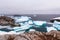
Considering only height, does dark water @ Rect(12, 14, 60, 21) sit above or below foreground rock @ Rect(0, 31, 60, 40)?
above

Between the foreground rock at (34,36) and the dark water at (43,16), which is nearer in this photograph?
the foreground rock at (34,36)

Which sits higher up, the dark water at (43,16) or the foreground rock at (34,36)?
the dark water at (43,16)

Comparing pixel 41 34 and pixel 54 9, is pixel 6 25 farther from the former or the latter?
pixel 54 9

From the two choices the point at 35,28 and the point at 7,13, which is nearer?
the point at 35,28

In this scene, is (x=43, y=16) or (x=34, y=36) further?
(x=43, y=16)

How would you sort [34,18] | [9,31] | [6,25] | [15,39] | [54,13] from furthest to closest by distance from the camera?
[54,13]
[34,18]
[6,25]
[9,31]
[15,39]

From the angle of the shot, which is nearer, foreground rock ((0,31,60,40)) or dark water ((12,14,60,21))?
foreground rock ((0,31,60,40))

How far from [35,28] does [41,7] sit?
2.25 feet

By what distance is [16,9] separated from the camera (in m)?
1.91

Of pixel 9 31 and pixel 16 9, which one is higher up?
pixel 16 9

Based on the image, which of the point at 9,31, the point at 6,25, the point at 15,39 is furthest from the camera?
the point at 6,25

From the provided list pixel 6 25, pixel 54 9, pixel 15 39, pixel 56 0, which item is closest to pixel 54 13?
pixel 54 9

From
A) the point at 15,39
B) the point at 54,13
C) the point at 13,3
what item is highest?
the point at 13,3

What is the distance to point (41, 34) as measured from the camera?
1.11 m
